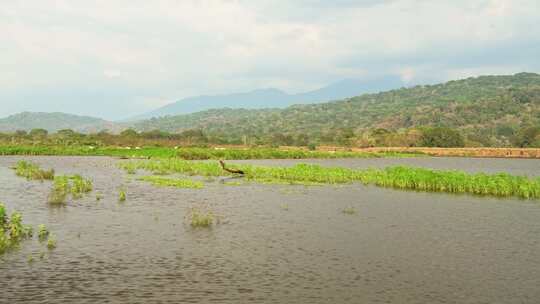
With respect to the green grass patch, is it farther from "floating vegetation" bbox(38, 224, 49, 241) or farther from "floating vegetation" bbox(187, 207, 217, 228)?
"floating vegetation" bbox(38, 224, 49, 241)

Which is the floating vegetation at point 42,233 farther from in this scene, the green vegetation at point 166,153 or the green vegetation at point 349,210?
the green vegetation at point 166,153

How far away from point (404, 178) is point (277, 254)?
28539mm

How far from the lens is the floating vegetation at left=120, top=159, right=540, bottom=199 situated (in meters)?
41.4

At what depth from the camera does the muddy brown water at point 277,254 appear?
636 inches

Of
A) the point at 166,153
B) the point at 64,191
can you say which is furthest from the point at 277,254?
the point at 166,153

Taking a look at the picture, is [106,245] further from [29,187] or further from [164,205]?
[29,187]

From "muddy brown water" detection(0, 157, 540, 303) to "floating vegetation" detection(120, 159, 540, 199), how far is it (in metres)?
5.75

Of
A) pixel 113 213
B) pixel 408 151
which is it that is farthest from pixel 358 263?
pixel 408 151

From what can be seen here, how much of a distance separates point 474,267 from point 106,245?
15217 mm

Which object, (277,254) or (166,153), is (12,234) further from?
(166,153)

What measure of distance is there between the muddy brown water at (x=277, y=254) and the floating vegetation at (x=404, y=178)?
226 inches

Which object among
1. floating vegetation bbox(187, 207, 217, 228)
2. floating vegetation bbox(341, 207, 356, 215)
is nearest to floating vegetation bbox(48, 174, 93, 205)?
floating vegetation bbox(187, 207, 217, 228)

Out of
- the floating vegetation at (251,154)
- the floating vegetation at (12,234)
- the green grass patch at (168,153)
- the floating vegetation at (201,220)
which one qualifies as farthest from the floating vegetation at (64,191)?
the green grass patch at (168,153)

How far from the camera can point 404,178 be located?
46594 millimetres
